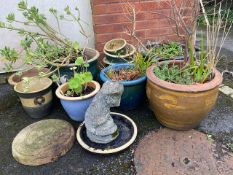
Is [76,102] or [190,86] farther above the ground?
[190,86]

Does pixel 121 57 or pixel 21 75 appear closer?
pixel 121 57

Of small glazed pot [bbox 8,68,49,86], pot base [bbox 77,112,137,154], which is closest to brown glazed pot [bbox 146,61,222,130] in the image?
pot base [bbox 77,112,137,154]

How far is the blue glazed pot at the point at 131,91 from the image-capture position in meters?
2.47

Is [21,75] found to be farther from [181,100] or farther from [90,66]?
[181,100]

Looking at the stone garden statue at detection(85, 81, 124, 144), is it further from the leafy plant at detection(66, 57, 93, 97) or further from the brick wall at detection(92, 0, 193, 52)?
the brick wall at detection(92, 0, 193, 52)

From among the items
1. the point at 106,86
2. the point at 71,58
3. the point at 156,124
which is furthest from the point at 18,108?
the point at 156,124

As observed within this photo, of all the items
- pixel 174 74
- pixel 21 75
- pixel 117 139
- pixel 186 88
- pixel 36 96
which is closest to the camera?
pixel 186 88

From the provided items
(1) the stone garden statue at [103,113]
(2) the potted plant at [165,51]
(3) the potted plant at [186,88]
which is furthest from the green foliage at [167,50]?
(1) the stone garden statue at [103,113]

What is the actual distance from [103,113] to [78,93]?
45 centimetres

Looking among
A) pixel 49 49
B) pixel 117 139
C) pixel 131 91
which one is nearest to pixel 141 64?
pixel 131 91

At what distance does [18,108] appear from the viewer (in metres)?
2.86

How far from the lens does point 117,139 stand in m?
2.26

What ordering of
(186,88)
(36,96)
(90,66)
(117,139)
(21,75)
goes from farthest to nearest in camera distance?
(21,75) → (90,66) → (36,96) → (117,139) → (186,88)

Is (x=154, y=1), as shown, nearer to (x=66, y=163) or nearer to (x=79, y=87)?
(x=79, y=87)
